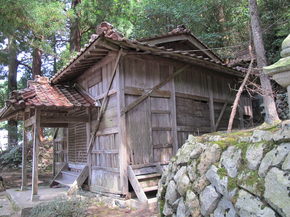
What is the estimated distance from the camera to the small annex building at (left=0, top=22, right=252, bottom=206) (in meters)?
6.07

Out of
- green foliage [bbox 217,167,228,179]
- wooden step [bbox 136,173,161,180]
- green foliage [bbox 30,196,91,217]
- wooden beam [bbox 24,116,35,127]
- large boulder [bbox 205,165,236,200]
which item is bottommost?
green foliage [bbox 30,196,91,217]

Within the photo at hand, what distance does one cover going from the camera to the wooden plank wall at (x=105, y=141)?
20.7ft

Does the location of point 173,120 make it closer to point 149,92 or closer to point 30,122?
point 149,92

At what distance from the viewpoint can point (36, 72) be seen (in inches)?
Result: 585

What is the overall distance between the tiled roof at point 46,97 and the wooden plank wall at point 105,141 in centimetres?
59

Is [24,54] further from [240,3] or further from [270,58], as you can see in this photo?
[270,58]

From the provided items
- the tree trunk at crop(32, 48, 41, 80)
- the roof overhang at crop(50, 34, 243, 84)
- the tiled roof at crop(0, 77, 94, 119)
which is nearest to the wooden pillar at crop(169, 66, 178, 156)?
the roof overhang at crop(50, 34, 243, 84)

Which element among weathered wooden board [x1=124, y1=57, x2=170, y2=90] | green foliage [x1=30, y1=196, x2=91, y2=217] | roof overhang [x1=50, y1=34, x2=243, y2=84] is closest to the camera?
green foliage [x1=30, y1=196, x2=91, y2=217]

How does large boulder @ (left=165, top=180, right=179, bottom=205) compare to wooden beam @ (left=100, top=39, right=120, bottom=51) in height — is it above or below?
below

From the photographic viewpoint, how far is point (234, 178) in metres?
2.83

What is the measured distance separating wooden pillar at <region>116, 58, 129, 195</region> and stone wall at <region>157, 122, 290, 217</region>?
205 cm

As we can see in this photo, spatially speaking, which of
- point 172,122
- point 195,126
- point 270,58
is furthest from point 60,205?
point 270,58

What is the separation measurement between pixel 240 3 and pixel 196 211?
48.3 feet

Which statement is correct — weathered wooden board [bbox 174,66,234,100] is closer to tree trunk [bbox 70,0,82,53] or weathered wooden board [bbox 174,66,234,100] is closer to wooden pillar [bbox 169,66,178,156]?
wooden pillar [bbox 169,66,178,156]
